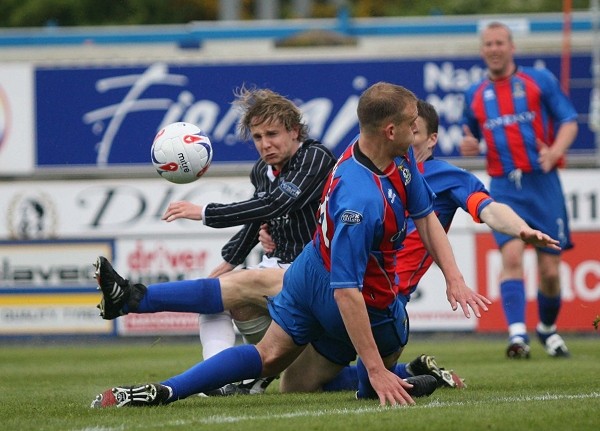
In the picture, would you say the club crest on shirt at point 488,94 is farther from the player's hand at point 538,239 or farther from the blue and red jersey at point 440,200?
the player's hand at point 538,239

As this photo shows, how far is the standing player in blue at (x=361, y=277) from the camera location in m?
5.82

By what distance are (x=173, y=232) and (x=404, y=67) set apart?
13.3 ft

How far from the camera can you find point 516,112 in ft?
34.1

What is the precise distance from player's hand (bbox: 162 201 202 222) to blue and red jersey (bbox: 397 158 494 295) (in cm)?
128

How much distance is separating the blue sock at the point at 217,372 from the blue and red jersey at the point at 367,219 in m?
0.64

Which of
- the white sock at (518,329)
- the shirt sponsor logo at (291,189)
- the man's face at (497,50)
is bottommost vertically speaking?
the white sock at (518,329)

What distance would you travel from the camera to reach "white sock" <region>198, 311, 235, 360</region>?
7285 millimetres

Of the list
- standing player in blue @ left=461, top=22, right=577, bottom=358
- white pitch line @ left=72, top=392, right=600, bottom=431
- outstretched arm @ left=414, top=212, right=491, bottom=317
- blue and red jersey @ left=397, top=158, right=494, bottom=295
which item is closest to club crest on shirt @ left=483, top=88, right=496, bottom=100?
standing player in blue @ left=461, top=22, right=577, bottom=358

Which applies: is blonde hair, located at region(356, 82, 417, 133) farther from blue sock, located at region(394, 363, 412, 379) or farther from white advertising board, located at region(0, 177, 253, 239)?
white advertising board, located at region(0, 177, 253, 239)

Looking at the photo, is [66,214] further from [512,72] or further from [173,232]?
[512,72]

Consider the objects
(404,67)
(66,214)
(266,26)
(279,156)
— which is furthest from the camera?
(266,26)

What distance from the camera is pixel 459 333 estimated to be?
1385 centimetres

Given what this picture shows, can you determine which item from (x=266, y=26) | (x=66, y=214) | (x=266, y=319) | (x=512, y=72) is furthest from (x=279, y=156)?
(x=266, y=26)

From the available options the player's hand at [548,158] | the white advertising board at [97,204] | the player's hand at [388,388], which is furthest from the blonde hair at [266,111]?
the white advertising board at [97,204]
